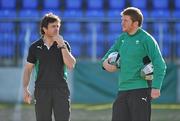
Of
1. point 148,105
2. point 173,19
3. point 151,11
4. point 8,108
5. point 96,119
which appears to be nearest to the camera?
point 148,105

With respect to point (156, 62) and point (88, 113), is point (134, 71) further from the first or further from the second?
point (88, 113)

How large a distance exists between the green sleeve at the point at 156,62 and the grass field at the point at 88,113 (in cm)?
558

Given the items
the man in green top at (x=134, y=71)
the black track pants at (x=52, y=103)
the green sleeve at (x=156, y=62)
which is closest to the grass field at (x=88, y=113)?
the black track pants at (x=52, y=103)

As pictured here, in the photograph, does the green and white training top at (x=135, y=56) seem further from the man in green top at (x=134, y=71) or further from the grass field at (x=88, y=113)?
the grass field at (x=88, y=113)

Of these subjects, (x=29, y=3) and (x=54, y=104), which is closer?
(x=54, y=104)

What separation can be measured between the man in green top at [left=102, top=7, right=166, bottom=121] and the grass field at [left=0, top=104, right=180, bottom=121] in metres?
5.44

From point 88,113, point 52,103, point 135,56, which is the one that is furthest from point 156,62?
point 88,113

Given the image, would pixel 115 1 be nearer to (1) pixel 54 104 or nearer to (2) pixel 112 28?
(2) pixel 112 28

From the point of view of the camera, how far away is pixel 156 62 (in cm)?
699

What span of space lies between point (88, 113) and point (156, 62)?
695cm

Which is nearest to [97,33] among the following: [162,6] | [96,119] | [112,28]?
[112,28]

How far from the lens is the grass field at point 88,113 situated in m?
12.7

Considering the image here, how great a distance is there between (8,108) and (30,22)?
331 cm

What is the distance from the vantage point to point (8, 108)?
50.2 feet
